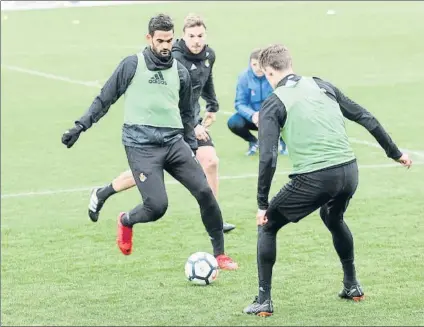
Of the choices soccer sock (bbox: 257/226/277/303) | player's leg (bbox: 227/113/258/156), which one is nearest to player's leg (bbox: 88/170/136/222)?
soccer sock (bbox: 257/226/277/303)

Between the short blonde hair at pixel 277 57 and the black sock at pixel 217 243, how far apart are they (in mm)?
2403

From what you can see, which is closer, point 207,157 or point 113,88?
point 113,88

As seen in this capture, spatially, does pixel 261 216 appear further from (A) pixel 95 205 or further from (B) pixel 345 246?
(A) pixel 95 205

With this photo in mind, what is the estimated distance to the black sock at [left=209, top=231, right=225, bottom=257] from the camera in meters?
10.6

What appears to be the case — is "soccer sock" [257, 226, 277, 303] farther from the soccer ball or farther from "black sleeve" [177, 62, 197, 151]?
"black sleeve" [177, 62, 197, 151]

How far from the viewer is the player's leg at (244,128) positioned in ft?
55.8

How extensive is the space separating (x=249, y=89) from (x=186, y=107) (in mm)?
5923

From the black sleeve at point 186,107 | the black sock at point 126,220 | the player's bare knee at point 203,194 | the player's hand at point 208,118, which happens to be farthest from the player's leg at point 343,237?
the player's hand at point 208,118

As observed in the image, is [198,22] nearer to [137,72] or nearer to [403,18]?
[137,72]

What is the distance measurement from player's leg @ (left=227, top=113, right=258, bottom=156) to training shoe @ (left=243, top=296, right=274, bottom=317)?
26.3 feet

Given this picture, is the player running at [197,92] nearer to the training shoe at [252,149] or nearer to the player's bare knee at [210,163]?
the player's bare knee at [210,163]

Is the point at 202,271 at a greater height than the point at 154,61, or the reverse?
the point at 154,61

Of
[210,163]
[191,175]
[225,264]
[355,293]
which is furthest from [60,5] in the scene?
[355,293]

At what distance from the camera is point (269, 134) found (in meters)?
8.57
